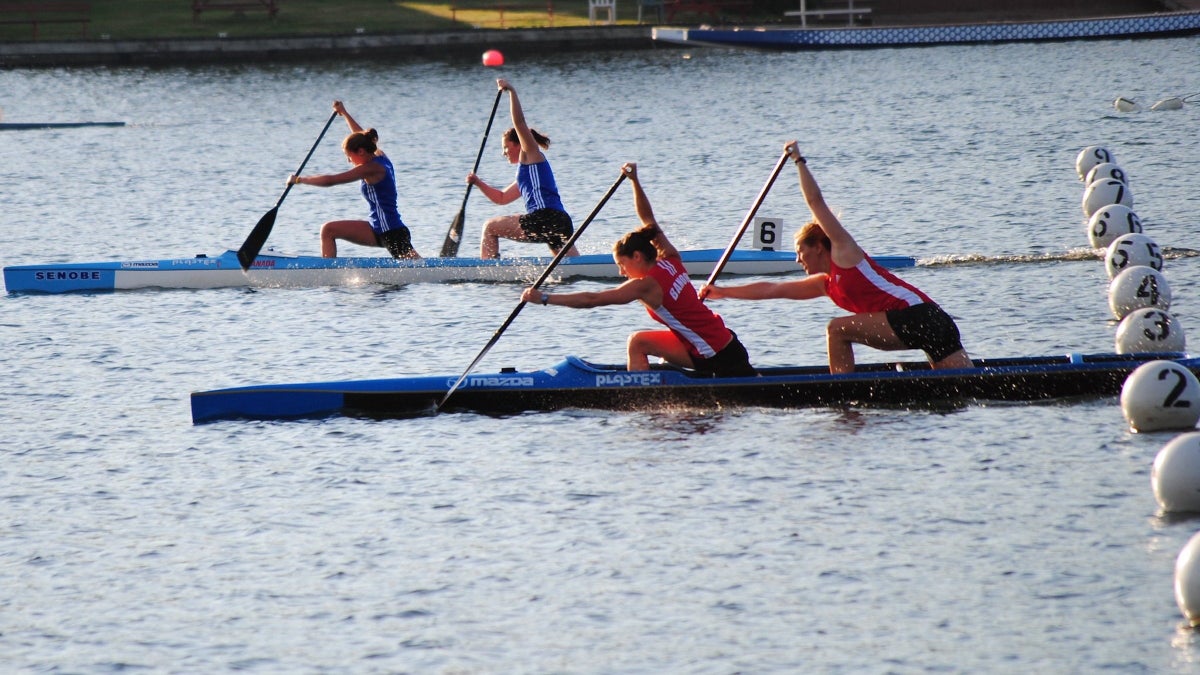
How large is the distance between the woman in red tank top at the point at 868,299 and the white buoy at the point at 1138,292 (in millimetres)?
3036

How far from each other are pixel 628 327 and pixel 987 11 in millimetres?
38183

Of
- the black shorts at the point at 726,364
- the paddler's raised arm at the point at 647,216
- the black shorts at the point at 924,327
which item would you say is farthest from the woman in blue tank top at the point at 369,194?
the black shorts at the point at 924,327

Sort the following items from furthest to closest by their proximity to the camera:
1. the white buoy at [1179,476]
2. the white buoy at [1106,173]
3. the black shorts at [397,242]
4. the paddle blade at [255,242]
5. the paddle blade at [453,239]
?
1. the white buoy at [1106,173]
2. the paddle blade at [453,239]
3. the black shorts at [397,242]
4. the paddle blade at [255,242]
5. the white buoy at [1179,476]

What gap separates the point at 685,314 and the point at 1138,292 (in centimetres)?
452

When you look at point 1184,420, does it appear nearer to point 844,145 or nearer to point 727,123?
point 844,145

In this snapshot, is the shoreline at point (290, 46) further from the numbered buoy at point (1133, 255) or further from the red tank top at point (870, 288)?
the red tank top at point (870, 288)

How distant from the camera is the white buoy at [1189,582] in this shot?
295 inches

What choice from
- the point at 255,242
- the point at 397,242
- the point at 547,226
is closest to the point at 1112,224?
the point at 547,226

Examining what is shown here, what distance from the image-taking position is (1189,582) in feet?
24.7

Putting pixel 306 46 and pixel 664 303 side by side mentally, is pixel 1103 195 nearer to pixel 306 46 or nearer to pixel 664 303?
pixel 664 303

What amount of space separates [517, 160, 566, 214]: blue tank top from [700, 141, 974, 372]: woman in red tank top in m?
5.32

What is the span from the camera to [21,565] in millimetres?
9445

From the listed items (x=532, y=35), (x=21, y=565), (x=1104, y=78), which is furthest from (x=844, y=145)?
(x=21, y=565)

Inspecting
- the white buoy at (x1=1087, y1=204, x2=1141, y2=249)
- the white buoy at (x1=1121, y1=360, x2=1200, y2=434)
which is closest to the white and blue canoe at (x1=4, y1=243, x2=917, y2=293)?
the white buoy at (x1=1087, y1=204, x2=1141, y2=249)
